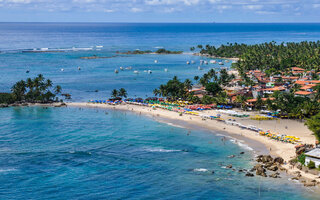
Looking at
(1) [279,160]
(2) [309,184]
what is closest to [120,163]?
(1) [279,160]

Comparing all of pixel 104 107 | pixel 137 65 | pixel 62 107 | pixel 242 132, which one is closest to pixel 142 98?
pixel 104 107

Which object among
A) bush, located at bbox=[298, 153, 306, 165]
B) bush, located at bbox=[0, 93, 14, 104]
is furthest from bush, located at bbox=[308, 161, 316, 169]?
bush, located at bbox=[0, 93, 14, 104]

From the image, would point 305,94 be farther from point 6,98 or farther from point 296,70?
point 6,98

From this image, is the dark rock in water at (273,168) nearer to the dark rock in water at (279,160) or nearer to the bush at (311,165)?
the dark rock in water at (279,160)

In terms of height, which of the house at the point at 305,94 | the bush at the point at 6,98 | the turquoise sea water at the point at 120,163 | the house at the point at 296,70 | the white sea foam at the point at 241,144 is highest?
the house at the point at 296,70

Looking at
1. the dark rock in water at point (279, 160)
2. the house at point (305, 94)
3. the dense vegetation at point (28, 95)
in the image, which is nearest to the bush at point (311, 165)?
the dark rock in water at point (279, 160)

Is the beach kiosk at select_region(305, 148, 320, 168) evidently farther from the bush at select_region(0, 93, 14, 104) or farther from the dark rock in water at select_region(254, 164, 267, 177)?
the bush at select_region(0, 93, 14, 104)

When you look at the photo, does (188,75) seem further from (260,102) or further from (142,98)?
(260,102)

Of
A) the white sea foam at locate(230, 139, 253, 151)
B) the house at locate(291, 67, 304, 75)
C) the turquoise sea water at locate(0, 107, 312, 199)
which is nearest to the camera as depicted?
the turquoise sea water at locate(0, 107, 312, 199)
